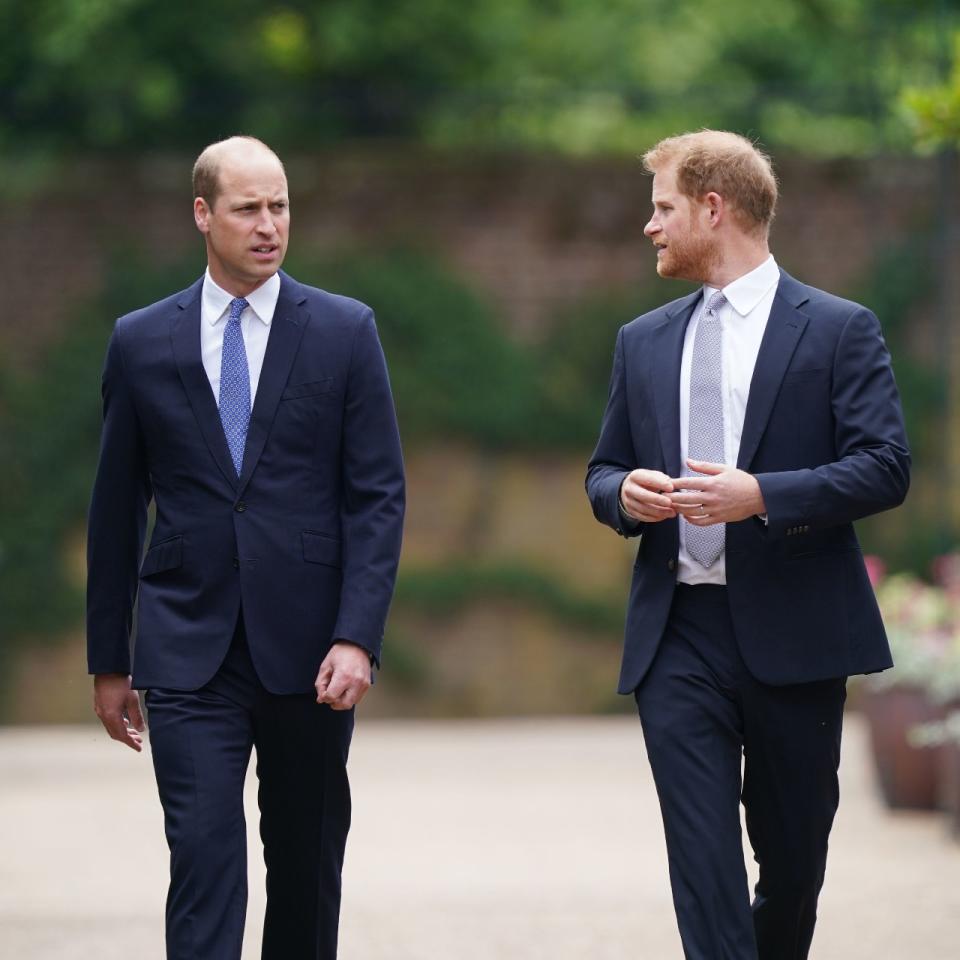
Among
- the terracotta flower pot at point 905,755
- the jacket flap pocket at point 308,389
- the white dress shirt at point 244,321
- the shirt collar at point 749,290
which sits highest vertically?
the shirt collar at point 749,290

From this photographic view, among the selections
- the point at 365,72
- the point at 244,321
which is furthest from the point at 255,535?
the point at 365,72

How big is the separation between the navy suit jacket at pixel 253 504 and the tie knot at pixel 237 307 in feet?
0.26

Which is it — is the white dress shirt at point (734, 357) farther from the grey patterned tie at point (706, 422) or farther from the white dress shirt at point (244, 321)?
the white dress shirt at point (244, 321)

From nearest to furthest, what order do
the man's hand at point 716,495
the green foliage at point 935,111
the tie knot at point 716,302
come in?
the man's hand at point 716,495, the tie knot at point 716,302, the green foliage at point 935,111

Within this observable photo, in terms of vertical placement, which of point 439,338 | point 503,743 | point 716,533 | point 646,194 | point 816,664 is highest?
point 646,194

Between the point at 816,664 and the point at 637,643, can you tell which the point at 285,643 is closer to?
the point at 637,643

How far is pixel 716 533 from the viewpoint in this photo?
424 cm

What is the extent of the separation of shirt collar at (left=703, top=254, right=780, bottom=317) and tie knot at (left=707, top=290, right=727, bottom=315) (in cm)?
1

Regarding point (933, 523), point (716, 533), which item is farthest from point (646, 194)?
point (716, 533)

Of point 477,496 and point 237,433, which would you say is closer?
point 237,433

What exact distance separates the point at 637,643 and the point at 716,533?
294mm

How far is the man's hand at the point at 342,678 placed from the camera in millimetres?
4160

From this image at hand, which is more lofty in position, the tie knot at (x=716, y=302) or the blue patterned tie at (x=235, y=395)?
the tie knot at (x=716, y=302)

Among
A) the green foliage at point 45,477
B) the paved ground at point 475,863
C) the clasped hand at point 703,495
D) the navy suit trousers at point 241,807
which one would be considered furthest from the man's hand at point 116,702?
the green foliage at point 45,477
